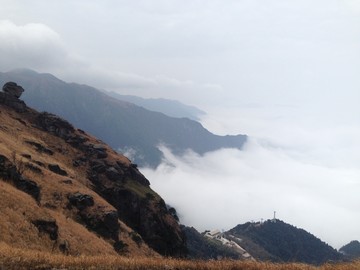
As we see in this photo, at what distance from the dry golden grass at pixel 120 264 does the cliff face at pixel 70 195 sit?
1705cm

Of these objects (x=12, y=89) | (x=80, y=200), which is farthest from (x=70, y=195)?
(x=12, y=89)

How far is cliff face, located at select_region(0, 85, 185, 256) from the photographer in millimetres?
41534

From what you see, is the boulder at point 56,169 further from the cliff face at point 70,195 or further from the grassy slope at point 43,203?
the grassy slope at point 43,203

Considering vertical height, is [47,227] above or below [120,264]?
below

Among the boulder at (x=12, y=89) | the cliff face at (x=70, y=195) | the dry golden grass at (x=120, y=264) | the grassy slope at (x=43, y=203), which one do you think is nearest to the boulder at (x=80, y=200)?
the cliff face at (x=70, y=195)

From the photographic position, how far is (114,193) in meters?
95.1

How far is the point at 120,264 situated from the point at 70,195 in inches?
2165

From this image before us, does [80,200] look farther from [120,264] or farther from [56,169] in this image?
[120,264]

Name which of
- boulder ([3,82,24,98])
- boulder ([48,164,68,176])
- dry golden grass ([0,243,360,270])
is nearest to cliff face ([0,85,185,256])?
boulder ([48,164,68,176])

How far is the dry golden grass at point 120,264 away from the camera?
45.8ft

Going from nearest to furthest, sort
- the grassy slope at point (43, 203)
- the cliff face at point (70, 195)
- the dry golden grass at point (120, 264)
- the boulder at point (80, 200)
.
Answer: the dry golden grass at point (120, 264)
the grassy slope at point (43, 203)
the cliff face at point (70, 195)
the boulder at point (80, 200)

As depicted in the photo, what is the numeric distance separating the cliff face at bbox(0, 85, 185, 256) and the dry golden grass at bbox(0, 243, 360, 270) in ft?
56.0

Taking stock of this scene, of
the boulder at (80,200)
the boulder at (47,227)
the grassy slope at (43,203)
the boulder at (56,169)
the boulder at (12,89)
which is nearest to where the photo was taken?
the grassy slope at (43,203)

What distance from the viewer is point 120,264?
1473 cm
